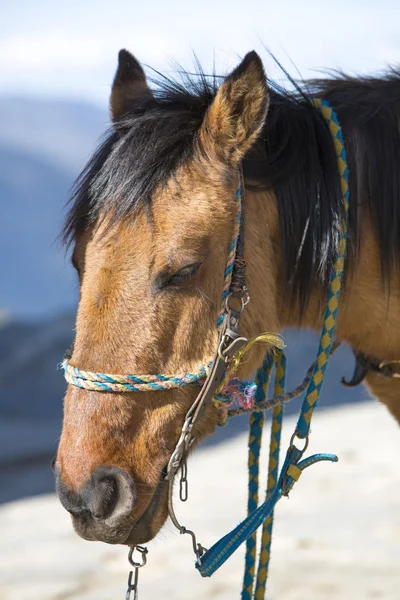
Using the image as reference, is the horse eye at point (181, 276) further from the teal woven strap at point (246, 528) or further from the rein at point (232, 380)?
the teal woven strap at point (246, 528)

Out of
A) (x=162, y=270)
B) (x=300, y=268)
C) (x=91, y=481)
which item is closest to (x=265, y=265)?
(x=300, y=268)

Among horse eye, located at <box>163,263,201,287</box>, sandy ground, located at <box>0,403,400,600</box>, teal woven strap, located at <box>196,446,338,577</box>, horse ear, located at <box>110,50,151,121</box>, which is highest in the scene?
horse ear, located at <box>110,50,151,121</box>

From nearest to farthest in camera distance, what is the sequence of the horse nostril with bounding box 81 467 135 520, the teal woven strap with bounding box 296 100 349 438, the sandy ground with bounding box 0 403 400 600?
the horse nostril with bounding box 81 467 135 520 < the teal woven strap with bounding box 296 100 349 438 < the sandy ground with bounding box 0 403 400 600

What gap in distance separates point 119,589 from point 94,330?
89.1 inches

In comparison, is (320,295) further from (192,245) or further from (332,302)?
(192,245)

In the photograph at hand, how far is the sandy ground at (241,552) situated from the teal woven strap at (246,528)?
1.01m

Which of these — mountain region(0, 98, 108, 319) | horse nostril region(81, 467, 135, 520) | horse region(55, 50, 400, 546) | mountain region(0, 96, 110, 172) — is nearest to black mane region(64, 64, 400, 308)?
horse region(55, 50, 400, 546)

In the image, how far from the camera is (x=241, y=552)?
3.88 metres

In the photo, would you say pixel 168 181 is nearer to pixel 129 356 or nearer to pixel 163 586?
pixel 129 356

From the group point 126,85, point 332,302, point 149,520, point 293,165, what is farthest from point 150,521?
point 126,85

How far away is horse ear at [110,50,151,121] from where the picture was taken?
2.02m

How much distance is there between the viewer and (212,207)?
166 centimetres

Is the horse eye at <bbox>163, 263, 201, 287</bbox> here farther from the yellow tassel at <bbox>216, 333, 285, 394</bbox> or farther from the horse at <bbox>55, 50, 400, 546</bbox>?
the yellow tassel at <bbox>216, 333, 285, 394</bbox>

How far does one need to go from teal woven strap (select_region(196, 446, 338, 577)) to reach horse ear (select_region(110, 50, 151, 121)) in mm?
1034
